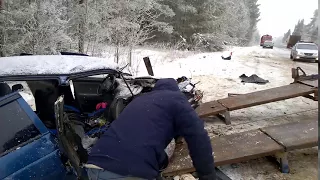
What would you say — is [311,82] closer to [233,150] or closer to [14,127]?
[233,150]

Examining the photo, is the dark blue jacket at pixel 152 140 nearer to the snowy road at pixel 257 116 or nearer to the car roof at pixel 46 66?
the snowy road at pixel 257 116

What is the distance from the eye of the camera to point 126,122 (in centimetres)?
189

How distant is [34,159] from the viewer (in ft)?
7.04

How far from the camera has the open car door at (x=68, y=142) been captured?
6.95ft

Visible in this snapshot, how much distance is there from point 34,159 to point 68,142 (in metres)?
0.30

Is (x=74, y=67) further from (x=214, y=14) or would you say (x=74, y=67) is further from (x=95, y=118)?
(x=214, y=14)

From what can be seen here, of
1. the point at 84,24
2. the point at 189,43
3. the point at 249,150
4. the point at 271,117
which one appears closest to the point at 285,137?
the point at 249,150

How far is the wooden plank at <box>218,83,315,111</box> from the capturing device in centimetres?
466

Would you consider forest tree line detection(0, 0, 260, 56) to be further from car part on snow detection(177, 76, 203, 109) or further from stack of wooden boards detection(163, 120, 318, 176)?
stack of wooden boards detection(163, 120, 318, 176)

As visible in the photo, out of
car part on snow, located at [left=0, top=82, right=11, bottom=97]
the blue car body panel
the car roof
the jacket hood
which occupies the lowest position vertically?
the blue car body panel

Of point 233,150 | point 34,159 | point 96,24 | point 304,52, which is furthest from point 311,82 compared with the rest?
point 304,52

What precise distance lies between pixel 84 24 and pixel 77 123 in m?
10.0

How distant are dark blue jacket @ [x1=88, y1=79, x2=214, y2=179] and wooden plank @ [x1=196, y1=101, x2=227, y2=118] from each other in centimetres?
288

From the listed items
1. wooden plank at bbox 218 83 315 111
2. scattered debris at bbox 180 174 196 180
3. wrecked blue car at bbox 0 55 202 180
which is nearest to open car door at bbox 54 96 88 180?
wrecked blue car at bbox 0 55 202 180
